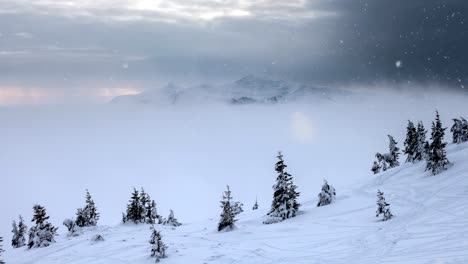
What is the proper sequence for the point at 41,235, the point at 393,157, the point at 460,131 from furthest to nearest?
the point at 393,157 < the point at 460,131 < the point at 41,235

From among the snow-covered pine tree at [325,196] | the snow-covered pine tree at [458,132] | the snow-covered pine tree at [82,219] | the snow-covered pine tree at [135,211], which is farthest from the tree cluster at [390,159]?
the snow-covered pine tree at [82,219]

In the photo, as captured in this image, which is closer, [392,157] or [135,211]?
[135,211]

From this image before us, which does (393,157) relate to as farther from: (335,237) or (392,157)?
(335,237)

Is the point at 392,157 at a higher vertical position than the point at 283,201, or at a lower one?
higher

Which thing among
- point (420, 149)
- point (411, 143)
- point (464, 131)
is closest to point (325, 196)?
point (420, 149)

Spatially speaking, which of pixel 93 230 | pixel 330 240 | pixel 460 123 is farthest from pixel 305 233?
pixel 460 123

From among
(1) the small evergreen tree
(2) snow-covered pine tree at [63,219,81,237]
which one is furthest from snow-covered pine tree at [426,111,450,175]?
(2) snow-covered pine tree at [63,219,81,237]

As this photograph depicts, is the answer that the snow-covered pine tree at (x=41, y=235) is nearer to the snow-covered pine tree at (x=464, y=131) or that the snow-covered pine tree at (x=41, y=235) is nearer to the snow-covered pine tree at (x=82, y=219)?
the snow-covered pine tree at (x=82, y=219)

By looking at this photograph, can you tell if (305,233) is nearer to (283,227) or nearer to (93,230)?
(283,227)

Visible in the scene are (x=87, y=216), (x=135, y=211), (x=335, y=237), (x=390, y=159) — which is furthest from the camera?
(x=390, y=159)

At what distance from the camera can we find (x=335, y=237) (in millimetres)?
27750

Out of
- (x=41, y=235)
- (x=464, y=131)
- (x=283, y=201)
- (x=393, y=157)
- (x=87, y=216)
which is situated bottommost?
(x=41, y=235)

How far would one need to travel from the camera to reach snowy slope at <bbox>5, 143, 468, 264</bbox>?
75.5 feet

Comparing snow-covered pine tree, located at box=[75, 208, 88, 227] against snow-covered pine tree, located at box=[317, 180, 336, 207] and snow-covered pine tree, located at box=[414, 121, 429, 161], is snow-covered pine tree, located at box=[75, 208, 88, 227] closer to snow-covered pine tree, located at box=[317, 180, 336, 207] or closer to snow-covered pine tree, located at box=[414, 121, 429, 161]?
snow-covered pine tree, located at box=[317, 180, 336, 207]
